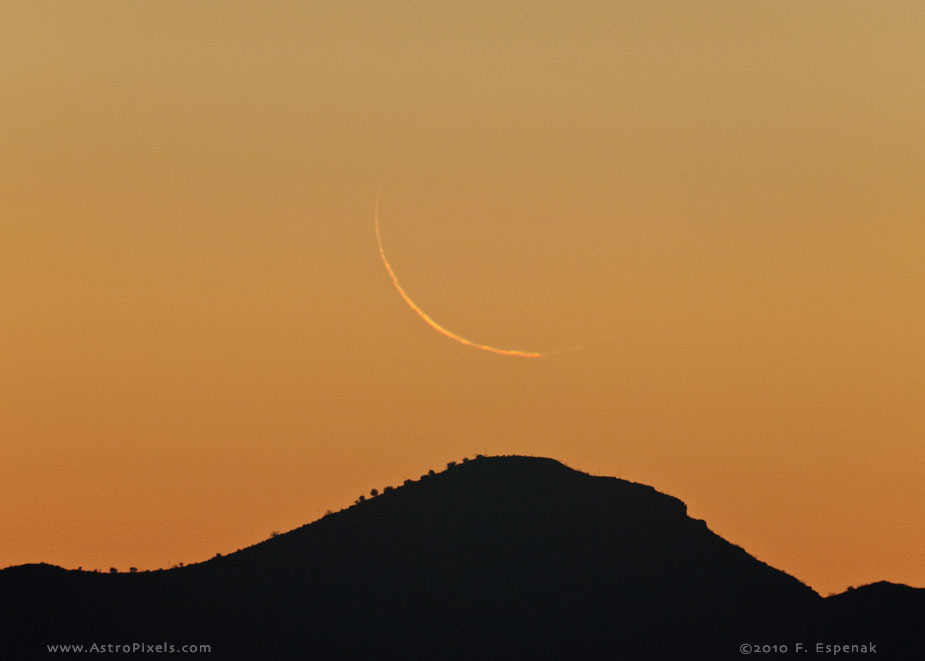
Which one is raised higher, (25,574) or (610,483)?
(610,483)

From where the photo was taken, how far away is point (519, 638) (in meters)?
158

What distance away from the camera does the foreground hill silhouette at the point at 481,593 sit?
520 feet

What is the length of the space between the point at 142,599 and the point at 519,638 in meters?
48.0

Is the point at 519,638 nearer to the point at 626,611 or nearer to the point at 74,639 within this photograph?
the point at 626,611

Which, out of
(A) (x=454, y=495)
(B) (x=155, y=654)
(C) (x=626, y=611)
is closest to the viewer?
(B) (x=155, y=654)

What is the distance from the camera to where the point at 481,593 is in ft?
543

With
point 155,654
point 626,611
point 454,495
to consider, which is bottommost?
point 155,654

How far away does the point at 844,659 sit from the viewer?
154375 mm

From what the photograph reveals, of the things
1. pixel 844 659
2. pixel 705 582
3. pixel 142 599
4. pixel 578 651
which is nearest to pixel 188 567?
pixel 142 599

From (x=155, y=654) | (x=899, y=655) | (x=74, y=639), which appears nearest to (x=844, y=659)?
(x=899, y=655)

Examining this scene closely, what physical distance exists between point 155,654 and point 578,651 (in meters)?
50.6

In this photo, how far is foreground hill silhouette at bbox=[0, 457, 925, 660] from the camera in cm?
15850

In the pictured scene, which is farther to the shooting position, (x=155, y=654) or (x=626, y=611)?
(x=626, y=611)

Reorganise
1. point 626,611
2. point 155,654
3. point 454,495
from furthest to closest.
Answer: point 454,495 → point 626,611 → point 155,654
